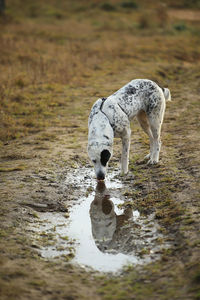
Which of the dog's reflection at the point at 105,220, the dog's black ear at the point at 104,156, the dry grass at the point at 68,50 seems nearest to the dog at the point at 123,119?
the dog's black ear at the point at 104,156

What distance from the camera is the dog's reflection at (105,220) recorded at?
6.14m

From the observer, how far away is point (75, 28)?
24.6m

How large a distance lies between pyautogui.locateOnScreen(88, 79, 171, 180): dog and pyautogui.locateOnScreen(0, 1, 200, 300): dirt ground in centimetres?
62

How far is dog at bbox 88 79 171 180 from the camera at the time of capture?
736 centimetres

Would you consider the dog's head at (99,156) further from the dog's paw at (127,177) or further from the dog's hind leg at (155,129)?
the dog's hind leg at (155,129)

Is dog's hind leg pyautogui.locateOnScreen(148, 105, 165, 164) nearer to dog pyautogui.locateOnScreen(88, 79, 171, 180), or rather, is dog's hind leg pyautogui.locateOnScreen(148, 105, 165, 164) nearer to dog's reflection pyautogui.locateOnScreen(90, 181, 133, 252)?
dog pyautogui.locateOnScreen(88, 79, 171, 180)

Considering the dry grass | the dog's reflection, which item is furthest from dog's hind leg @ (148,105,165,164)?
the dry grass

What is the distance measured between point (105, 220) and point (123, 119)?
6.14ft

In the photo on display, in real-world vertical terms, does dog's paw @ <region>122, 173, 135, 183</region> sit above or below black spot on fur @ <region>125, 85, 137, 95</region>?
below

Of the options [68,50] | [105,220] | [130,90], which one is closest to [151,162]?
[130,90]

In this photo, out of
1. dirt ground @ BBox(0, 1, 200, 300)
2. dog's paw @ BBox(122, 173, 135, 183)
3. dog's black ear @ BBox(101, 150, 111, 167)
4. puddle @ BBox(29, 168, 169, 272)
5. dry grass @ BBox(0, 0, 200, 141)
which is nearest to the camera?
dirt ground @ BBox(0, 1, 200, 300)

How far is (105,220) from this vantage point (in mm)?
6906

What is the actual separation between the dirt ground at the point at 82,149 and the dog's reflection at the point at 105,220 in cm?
33

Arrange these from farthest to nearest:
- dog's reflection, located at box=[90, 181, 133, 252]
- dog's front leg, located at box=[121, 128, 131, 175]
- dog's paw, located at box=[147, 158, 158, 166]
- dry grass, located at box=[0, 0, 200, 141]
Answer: dry grass, located at box=[0, 0, 200, 141]
dog's paw, located at box=[147, 158, 158, 166]
dog's front leg, located at box=[121, 128, 131, 175]
dog's reflection, located at box=[90, 181, 133, 252]
